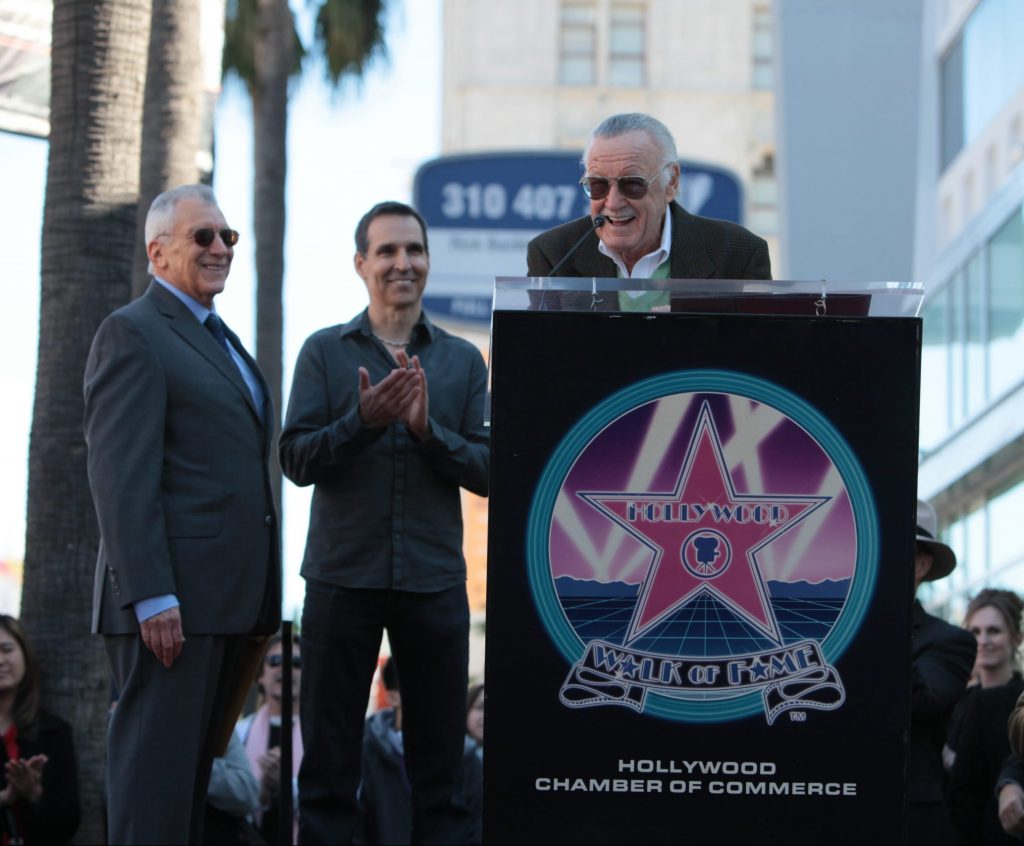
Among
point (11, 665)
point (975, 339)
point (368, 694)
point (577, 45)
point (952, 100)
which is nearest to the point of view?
point (368, 694)

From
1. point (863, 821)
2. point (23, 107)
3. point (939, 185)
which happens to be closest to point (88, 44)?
point (23, 107)

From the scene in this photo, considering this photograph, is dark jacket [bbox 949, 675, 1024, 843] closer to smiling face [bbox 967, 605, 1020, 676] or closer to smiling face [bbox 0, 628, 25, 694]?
smiling face [bbox 967, 605, 1020, 676]

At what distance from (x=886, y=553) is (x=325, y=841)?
8.60ft

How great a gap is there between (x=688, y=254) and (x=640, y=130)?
1.06 ft

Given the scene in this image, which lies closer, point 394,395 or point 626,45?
point 394,395

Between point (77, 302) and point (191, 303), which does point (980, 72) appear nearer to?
point (77, 302)

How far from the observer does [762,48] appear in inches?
2226

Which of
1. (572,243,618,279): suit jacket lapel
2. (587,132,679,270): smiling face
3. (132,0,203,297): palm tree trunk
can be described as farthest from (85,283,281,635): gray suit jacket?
(132,0,203,297): palm tree trunk

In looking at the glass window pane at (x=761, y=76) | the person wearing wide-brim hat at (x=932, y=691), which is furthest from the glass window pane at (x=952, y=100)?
the glass window pane at (x=761, y=76)

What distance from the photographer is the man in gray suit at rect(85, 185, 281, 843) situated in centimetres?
516

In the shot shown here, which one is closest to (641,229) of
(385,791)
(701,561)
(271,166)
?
(701,561)

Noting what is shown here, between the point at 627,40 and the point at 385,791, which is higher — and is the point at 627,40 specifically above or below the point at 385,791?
above

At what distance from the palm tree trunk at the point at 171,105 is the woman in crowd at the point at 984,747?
5.09m

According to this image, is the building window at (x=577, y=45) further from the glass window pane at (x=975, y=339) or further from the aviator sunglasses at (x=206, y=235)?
the aviator sunglasses at (x=206, y=235)
